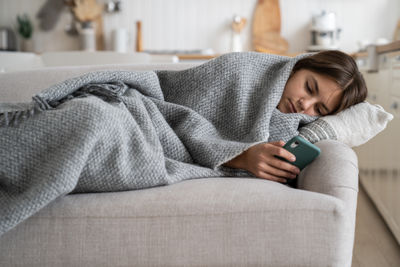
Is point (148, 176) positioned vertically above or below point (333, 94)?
below

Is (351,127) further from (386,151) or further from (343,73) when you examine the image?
(386,151)

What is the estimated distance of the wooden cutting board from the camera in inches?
145

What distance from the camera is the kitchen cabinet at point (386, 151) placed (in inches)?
75.1

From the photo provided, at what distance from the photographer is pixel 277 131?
4.29ft

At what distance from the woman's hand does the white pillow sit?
19 cm

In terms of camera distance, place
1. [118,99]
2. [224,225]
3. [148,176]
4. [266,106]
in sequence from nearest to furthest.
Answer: [224,225], [148,176], [118,99], [266,106]

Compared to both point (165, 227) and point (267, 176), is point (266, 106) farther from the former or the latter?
point (165, 227)

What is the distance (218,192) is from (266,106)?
391 mm

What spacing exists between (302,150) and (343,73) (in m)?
0.39

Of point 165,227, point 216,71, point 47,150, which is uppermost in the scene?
point 216,71

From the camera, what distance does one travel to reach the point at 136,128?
42.5 inches

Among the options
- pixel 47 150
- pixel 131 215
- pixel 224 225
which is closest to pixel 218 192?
pixel 224 225

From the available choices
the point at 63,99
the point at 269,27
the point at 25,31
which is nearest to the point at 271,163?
the point at 63,99

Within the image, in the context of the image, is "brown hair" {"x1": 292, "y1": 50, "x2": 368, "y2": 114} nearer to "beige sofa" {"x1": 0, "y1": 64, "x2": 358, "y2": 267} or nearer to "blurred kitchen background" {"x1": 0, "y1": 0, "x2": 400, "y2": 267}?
"beige sofa" {"x1": 0, "y1": 64, "x2": 358, "y2": 267}
